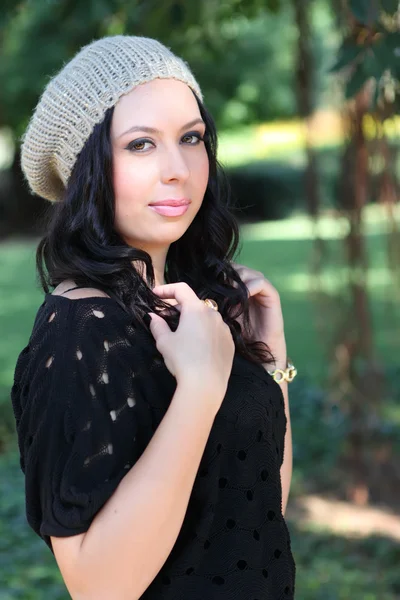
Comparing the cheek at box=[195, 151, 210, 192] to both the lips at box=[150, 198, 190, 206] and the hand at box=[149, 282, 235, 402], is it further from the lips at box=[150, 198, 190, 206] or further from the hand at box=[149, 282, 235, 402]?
the hand at box=[149, 282, 235, 402]

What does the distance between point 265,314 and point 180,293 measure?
0.54 m

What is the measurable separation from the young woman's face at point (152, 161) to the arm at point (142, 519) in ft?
1.44

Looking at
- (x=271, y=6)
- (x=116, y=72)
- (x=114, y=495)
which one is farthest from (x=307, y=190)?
(x=114, y=495)

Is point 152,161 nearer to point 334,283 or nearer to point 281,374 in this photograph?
point 281,374

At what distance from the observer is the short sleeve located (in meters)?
1.47

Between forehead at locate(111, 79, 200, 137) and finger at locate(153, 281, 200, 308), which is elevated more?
forehead at locate(111, 79, 200, 137)

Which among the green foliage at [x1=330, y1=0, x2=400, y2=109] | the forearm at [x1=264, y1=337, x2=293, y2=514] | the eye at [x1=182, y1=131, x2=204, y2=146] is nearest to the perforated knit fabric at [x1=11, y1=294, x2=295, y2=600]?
the forearm at [x1=264, y1=337, x2=293, y2=514]

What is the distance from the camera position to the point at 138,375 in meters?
1.62

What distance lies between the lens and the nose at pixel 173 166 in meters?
1.77

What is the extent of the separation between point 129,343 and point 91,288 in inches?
5.4

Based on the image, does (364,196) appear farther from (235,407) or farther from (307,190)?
(235,407)

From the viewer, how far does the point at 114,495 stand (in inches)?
57.7

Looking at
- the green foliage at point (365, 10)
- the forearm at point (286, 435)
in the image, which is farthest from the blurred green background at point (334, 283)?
the forearm at point (286, 435)

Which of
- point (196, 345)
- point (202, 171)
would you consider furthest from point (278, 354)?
point (196, 345)
